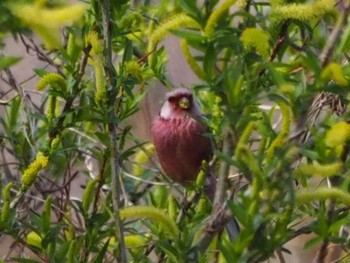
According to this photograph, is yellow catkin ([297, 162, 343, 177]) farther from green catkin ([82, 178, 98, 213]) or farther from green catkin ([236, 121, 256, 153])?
green catkin ([82, 178, 98, 213])

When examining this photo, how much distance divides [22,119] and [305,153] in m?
1.01

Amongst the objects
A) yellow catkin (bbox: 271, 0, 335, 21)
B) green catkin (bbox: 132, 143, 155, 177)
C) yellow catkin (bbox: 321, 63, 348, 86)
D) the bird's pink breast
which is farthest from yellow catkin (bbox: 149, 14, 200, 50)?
the bird's pink breast

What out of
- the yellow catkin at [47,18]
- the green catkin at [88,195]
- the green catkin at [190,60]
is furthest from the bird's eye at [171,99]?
the yellow catkin at [47,18]

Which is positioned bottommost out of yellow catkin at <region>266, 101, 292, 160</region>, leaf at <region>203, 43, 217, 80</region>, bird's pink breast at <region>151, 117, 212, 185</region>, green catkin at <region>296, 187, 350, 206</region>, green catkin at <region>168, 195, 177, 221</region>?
bird's pink breast at <region>151, 117, 212, 185</region>

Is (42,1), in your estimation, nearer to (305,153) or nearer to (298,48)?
(305,153)

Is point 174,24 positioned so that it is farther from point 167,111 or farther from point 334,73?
point 167,111

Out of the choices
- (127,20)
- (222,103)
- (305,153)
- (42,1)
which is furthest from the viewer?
(127,20)

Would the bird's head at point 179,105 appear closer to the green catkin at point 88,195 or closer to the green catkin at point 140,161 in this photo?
the green catkin at point 140,161

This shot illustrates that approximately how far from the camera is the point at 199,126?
2.74m

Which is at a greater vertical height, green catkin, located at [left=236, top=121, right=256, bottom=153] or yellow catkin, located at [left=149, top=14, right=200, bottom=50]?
yellow catkin, located at [left=149, top=14, right=200, bottom=50]

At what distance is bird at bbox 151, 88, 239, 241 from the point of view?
103 inches

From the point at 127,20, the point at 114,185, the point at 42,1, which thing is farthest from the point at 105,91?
the point at 42,1

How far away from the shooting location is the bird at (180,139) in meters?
2.62

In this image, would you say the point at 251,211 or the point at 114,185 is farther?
the point at 114,185
